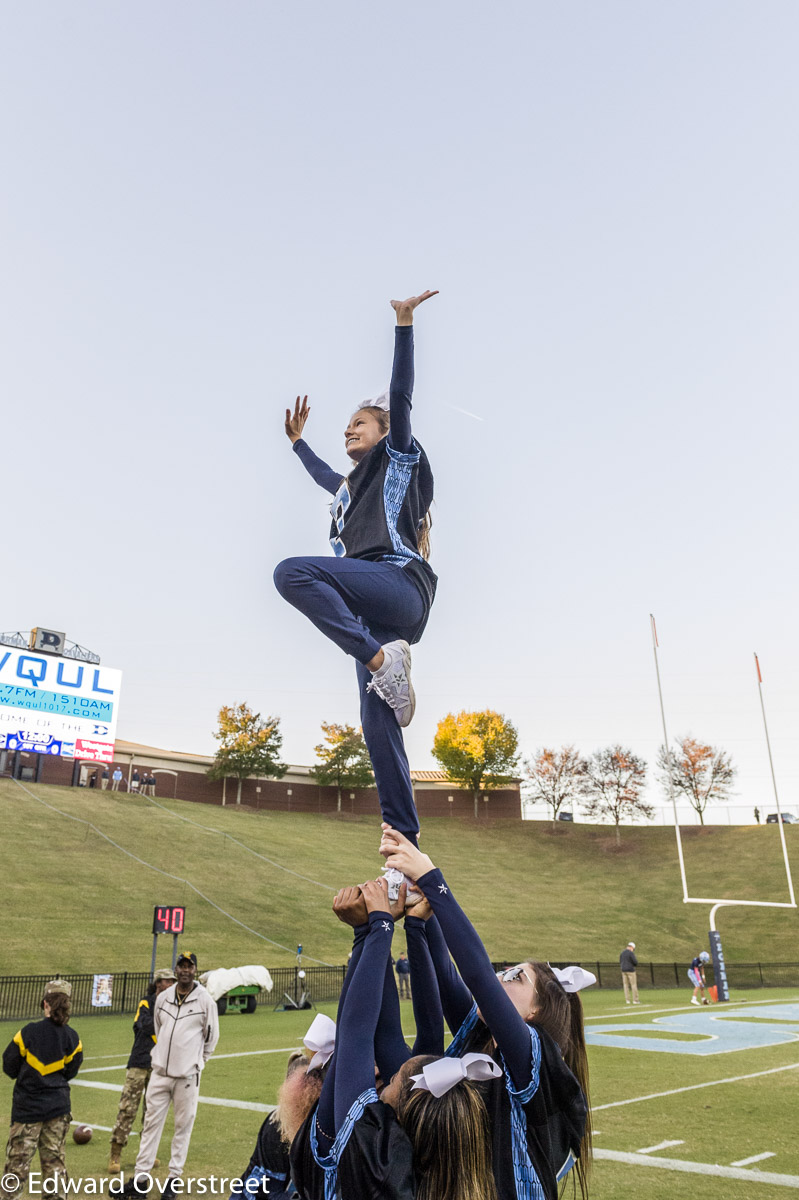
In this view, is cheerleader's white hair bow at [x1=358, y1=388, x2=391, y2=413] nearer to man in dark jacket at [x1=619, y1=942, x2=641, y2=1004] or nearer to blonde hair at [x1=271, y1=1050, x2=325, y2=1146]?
blonde hair at [x1=271, y1=1050, x2=325, y2=1146]

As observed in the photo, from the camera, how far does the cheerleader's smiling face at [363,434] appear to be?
11.4ft

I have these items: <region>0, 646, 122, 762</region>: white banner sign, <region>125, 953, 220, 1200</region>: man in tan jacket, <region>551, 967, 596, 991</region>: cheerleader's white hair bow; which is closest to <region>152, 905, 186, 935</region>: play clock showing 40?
<region>125, 953, 220, 1200</region>: man in tan jacket

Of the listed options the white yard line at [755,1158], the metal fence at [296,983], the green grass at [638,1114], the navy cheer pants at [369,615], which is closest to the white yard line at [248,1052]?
the green grass at [638,1114]

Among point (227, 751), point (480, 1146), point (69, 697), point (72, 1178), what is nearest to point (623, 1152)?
point (72, 1178)

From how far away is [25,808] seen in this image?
3659 centimetres

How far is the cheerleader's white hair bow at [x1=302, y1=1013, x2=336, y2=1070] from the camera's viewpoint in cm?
279

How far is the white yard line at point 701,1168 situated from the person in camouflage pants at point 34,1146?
4.37 m

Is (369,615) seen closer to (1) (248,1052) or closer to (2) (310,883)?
(1) (248,1052)

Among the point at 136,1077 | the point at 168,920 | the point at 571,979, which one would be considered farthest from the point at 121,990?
the point at 571,979

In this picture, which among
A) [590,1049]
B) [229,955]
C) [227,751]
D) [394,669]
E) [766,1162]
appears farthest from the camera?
[227,751]

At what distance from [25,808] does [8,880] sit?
863 cm

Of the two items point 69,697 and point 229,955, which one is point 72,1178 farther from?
point 69,697

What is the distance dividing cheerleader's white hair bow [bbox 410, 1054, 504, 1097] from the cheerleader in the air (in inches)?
31.6

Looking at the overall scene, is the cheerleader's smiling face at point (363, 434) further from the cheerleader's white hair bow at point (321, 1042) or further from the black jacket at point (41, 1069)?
the black jacket at point (41, 1069)
